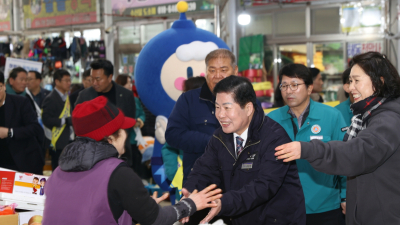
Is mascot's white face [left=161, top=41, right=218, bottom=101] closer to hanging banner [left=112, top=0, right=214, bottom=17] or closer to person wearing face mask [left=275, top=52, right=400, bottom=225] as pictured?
person wearing face mask [left=275, top=52, right=400, bottom=225]

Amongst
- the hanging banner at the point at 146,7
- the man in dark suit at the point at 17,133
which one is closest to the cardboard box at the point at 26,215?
the man in dark suit at the point at 17,133

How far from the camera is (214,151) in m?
2.27

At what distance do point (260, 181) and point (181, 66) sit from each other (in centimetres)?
243

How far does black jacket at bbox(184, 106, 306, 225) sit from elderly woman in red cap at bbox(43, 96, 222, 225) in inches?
16.6

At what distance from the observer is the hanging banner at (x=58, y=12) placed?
11.4m

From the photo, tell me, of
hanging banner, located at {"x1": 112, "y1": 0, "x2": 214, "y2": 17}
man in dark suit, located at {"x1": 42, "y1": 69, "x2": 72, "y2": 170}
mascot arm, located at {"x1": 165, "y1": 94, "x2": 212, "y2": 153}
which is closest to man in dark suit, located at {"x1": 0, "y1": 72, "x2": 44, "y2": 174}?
man in dark suit, located at {"x1": 42, "y1": 69, "x2": 72, "y2": 170}

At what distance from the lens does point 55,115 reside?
5.05 metres

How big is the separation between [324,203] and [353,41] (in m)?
6.85

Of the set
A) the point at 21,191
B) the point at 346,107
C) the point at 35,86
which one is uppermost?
the point at 35,86

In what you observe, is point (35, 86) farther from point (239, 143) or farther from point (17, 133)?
point (239, 143)

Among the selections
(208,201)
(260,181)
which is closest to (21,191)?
(208,201)

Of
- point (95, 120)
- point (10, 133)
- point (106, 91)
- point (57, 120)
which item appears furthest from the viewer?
point (57, 120)

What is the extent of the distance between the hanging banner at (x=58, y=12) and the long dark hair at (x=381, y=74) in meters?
10.3

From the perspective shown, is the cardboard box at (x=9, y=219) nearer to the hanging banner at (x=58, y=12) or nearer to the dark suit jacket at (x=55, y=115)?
the dark suit jacket at (x=55, y=115)
